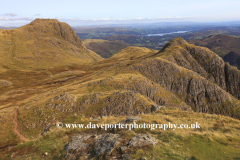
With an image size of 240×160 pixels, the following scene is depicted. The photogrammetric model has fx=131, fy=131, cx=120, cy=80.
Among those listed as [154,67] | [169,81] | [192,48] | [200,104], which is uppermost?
[192,48]

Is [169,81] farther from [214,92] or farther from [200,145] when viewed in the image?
[200,145]

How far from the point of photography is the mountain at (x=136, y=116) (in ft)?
A: 51.1

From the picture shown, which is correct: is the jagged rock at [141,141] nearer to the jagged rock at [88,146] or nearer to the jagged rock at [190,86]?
the jagged rock at [88,146]

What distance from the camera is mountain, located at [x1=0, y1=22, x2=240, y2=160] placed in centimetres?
1556

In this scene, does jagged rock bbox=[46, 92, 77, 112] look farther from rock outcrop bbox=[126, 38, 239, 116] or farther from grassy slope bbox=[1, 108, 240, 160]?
rock outcrop bbox=[126, 38, 239, 116]

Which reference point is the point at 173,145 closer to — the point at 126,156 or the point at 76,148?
the point at 126,156

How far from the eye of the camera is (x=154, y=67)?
80.3 meters

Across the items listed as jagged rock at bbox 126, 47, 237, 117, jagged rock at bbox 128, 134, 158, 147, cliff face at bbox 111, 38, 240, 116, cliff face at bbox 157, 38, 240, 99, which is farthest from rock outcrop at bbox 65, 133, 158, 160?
cliff face at bbox 157, 38, 240, 99

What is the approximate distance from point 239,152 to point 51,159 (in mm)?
21285

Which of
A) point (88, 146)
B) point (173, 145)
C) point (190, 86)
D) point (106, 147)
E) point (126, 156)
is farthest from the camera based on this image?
point (190, 86)

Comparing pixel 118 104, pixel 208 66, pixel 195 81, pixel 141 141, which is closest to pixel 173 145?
pixel 141 141

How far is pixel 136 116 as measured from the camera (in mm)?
27312

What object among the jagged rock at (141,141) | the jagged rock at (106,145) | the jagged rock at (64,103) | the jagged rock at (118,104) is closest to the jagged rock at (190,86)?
the jagged rock at (118,104)

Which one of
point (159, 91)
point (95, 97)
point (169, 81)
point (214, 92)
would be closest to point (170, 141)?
point (95, 97)
